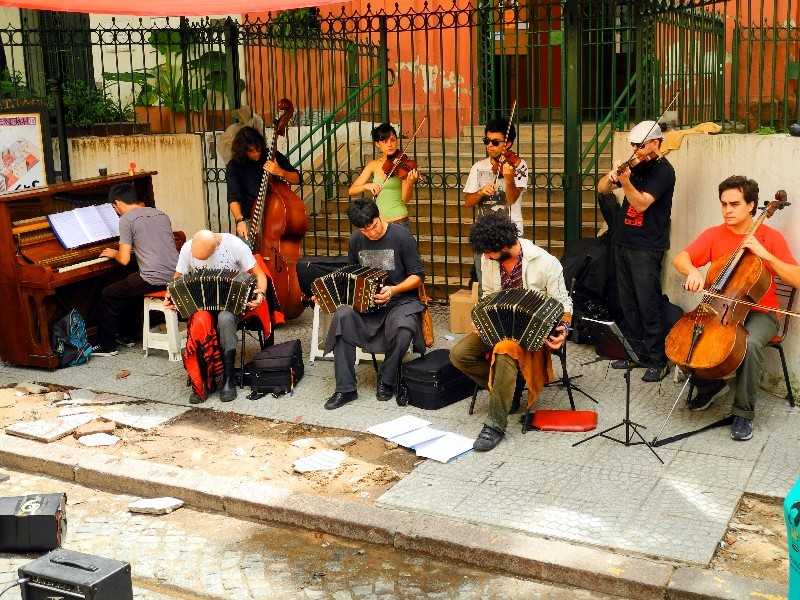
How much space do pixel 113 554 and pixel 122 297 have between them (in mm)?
3855

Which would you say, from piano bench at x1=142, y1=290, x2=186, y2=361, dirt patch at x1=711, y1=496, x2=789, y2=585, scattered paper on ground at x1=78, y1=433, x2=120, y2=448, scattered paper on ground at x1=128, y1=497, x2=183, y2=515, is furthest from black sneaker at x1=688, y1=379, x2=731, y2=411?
piano bench at x1=142, y1=290, x2=186, y2=361

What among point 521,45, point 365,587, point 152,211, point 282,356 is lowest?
point 365,587

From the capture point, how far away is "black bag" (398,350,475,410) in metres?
7.31

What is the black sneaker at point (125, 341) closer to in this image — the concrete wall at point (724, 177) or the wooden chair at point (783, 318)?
the concrete wall at point (724, 177)

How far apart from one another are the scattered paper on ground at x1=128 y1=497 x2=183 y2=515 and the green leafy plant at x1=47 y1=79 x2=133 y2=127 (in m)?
7.02

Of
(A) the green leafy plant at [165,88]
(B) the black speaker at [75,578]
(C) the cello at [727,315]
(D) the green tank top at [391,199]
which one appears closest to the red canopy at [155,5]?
(D) the green tank top at [391,199]

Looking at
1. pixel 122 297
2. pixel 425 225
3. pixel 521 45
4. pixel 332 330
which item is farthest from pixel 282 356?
pixel 521 45

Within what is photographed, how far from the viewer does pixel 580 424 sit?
6816mm

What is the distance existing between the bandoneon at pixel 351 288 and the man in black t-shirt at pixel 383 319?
7 centimetres

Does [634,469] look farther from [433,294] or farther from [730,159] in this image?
[433,294]

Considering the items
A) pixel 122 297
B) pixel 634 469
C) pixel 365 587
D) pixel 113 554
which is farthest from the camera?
pixel 122 297

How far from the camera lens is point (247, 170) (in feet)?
31.6

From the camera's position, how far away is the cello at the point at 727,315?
249 inches

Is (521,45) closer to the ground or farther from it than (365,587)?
farther from it
